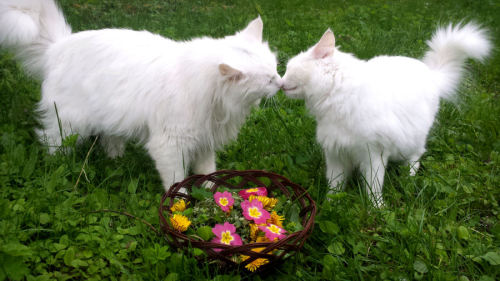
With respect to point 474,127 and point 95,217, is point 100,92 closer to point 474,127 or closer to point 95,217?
point 95,217

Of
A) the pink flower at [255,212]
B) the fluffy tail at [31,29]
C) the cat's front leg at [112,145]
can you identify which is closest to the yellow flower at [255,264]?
the pink flower at [255,212]

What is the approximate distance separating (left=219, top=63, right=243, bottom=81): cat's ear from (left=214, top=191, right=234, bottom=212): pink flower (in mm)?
711

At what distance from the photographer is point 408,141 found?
8.74 ft

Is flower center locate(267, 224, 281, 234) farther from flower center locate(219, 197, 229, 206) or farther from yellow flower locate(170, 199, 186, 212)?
yellow flower locate(170, 199, 186, 212)

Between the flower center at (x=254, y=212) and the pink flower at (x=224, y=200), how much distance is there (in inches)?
5.1

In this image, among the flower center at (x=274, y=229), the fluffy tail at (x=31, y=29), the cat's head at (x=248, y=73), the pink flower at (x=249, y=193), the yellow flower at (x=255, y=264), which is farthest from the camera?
the fluffy tail at (x=31, y=29)

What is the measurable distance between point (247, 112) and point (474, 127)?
219 cm

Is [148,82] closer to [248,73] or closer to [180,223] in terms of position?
[248,73]

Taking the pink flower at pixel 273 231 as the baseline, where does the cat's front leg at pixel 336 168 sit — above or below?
below

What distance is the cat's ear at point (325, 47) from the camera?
247 cm

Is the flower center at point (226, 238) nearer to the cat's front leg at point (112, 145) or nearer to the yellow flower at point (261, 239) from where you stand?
the yellow flower at point (261, 239)

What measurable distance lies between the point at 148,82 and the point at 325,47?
1.22 meters

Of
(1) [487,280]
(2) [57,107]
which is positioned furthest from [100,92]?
(1) [487,280]

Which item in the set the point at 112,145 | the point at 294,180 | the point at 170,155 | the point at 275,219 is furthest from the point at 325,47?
the point at 112,145
